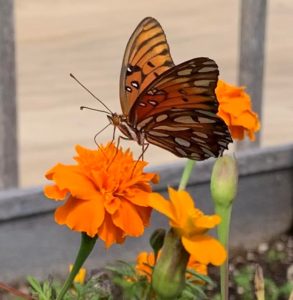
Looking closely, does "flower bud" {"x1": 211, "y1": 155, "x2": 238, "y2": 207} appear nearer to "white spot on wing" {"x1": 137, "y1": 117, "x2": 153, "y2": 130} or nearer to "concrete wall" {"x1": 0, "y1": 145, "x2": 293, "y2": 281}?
"white spot on wing" {"x1": 137, "y1": 117, "x2": 153, "y2": 130}

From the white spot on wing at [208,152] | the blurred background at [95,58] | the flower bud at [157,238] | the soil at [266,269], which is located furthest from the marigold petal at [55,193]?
the blurred background at [95,58]

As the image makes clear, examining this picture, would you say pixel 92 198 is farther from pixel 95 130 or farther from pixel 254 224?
pixel 95 130

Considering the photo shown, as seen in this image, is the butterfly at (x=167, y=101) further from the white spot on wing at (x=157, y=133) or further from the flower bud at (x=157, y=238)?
the flower bud at (x=157, y=238)

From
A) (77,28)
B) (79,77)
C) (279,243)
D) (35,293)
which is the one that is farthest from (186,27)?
(35,293)

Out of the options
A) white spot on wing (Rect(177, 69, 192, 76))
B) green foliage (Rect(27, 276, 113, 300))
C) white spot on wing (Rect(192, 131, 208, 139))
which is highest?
white spot on wing (Rect(177, 69, 192, 76))

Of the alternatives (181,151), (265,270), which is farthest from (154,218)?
(181,151)

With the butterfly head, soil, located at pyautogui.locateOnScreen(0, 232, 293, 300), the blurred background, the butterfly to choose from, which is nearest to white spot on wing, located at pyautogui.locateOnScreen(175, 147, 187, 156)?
the butterfly

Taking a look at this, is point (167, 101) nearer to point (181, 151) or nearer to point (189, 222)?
point (181, 151)
